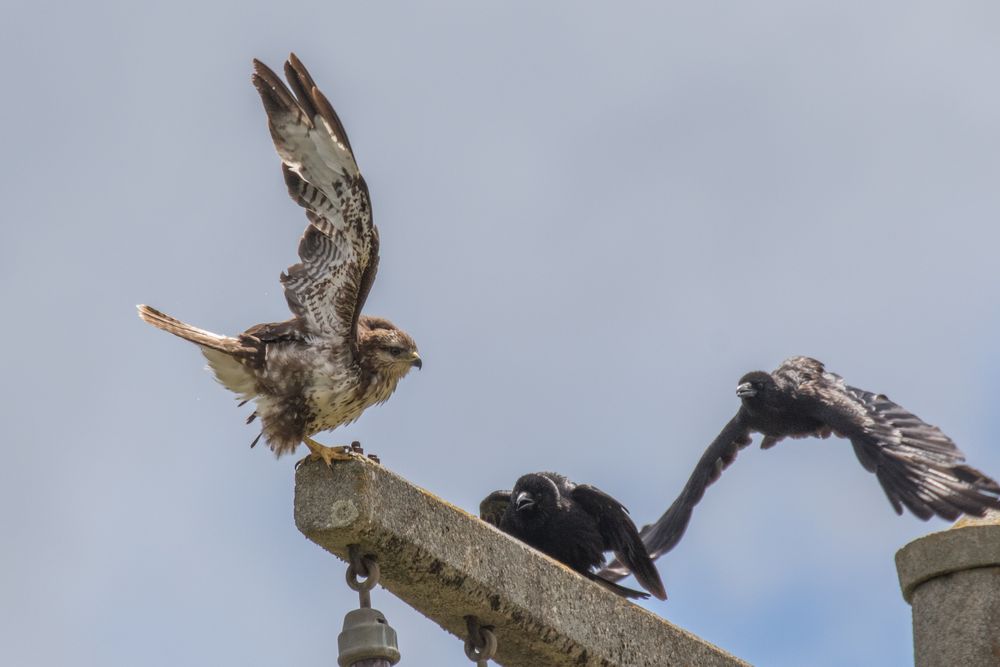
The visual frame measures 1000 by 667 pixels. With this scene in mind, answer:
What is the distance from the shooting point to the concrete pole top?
539cm

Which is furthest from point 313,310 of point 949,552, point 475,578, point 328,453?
point 949,552

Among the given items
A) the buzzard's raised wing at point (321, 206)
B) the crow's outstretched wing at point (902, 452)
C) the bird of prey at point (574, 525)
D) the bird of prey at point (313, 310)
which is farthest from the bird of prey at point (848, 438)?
the buzzard's raised wing at point (321, 206)

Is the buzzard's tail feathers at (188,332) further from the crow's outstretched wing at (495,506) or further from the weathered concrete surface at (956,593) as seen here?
the weathered concrete surface at (956,593)

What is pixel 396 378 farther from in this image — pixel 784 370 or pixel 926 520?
pixel 784 370

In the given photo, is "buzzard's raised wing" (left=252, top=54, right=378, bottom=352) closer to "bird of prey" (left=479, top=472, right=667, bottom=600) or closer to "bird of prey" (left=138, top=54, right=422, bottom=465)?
"bird of prey" (left=138, top=54, right=422, bottom=465)

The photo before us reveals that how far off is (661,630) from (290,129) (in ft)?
7.37

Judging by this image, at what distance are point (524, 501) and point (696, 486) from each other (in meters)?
3.45

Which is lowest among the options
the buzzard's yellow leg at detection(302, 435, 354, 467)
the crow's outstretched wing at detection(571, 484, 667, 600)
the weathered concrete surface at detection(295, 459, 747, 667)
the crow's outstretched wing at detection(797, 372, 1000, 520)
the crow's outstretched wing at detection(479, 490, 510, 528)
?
the weathered concrete surface at detection(295, 459, 747, 667)

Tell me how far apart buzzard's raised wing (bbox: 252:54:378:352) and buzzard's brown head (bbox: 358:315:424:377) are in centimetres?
12

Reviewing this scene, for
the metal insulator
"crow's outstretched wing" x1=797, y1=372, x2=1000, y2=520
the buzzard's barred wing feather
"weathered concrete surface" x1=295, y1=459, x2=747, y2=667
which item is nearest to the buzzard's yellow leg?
"weathered concrete surface" x1=295, y1=459, x2=747, y2=667

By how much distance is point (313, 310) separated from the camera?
6.07 metres

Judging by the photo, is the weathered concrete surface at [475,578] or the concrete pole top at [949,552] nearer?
the weathered concrete surface at [475,578]

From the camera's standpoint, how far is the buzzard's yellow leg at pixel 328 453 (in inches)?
185

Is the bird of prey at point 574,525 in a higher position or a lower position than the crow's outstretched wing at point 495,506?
lower
